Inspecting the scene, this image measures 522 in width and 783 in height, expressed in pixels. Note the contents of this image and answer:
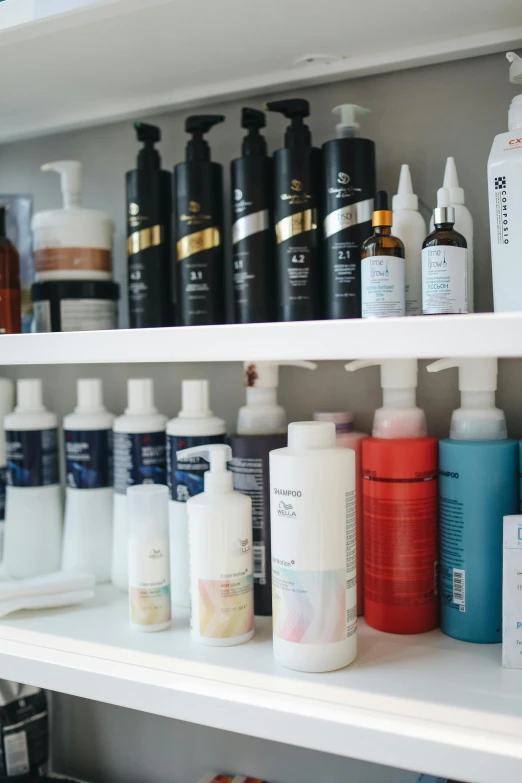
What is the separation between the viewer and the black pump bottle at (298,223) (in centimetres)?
65

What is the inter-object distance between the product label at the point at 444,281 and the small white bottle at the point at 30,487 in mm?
444

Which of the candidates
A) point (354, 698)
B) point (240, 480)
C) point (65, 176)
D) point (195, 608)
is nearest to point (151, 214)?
point (65, 176)

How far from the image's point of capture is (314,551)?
0.54 meters

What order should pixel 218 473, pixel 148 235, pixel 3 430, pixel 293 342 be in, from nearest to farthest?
pixel 293 342, pixel 218 473, pixel 148 235, pixel 3 430

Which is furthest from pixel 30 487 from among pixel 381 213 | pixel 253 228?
pixel 381 213

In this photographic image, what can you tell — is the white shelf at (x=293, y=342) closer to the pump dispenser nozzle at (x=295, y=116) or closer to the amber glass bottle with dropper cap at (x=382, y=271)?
the amber glass bottle with dropper cap at (x=382, y=271)

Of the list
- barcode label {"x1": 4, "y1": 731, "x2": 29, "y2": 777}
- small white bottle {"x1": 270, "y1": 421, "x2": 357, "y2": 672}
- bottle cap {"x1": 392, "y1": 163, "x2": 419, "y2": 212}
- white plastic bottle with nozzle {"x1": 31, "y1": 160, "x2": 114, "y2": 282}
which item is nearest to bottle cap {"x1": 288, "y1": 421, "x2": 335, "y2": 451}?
small white bottle {"x1": 270, "y1": 421, "x2": 357, "y2": 672}

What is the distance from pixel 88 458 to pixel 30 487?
0.07m

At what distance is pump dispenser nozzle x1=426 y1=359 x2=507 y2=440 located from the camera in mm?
620

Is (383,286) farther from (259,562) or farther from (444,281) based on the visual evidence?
(259,562)

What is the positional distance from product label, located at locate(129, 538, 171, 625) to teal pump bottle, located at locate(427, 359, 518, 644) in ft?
0.80

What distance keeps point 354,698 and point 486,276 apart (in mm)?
387

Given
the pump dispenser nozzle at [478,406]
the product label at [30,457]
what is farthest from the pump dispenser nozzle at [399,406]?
the product label at [30,457]

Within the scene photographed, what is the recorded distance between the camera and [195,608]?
0.61 metres
